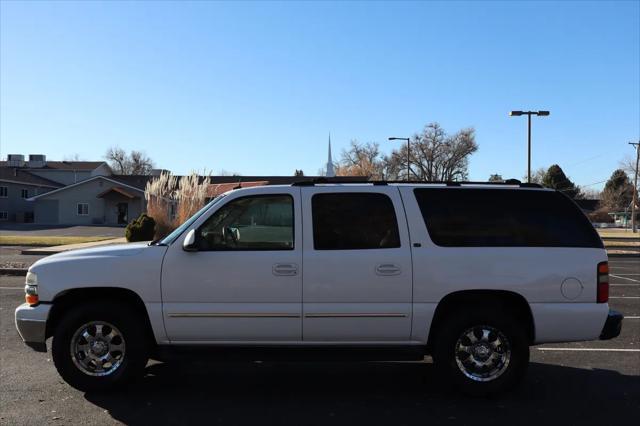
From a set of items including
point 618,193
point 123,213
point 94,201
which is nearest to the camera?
point 123,213

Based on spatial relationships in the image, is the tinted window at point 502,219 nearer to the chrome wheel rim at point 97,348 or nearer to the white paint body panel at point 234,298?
the white paint body panel at point 234,298

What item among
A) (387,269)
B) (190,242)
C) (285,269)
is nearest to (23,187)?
(190,242)

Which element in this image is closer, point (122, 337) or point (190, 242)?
point (190, 242)

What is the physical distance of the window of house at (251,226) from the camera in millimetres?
5020

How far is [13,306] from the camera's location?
9.58m

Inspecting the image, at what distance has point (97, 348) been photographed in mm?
5035

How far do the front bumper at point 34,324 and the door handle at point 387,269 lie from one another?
3.01 meters

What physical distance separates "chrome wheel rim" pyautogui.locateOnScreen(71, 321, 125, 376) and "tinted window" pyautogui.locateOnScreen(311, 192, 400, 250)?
2.05 m

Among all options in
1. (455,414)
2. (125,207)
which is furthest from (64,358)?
(125,207)

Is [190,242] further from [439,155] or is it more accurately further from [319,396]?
[439,155]

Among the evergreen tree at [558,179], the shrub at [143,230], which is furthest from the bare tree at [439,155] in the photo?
the shrub at [143,230]

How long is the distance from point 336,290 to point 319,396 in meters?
1.05

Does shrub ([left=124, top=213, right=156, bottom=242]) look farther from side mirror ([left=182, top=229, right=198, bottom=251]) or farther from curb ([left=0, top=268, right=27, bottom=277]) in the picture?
side mirror ([left=182, top=229, right=198, bottom=251])

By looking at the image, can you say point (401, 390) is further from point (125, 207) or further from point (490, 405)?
point (125, 207)
